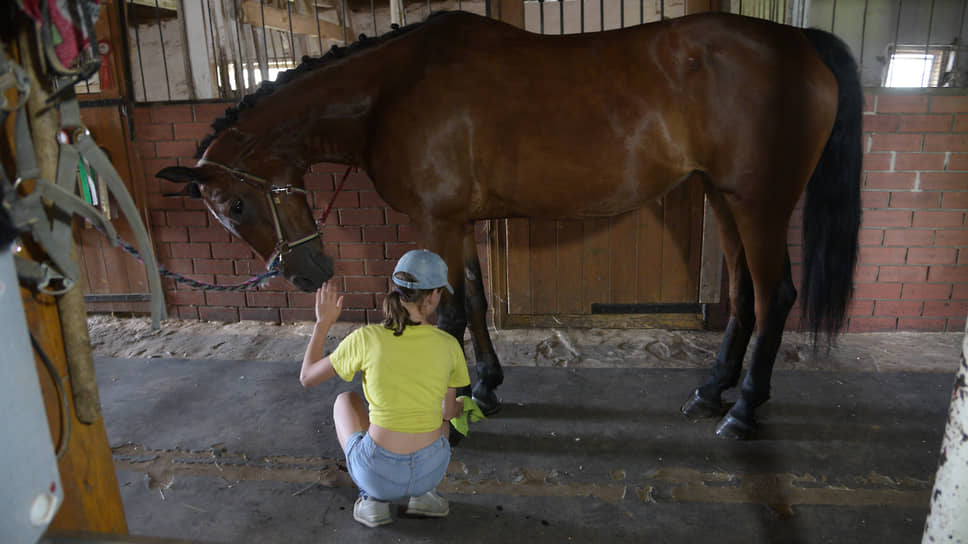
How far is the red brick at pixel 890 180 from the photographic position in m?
3.33

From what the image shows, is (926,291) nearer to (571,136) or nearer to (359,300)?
(571,136)

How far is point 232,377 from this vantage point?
124 inches

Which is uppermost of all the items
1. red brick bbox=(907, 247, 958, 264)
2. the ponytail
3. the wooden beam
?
the wooden beam

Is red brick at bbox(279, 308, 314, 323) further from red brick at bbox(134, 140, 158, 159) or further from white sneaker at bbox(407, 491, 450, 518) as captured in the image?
white sneaker at bbox(407, 491, 450, 518)

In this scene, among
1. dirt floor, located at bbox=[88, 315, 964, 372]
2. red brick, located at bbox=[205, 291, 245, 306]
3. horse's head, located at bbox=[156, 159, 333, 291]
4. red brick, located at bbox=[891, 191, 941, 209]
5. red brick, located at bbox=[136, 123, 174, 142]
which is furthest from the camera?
red brick, located at bbox=[205, 291, 245, 306]

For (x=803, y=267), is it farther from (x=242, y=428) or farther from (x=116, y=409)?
(x=116, y=409)

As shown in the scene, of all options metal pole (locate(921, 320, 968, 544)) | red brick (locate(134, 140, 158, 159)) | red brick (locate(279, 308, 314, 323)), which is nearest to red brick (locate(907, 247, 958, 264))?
metal pole (locate(921, 320, 968, 544))

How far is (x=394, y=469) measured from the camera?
1728 mm

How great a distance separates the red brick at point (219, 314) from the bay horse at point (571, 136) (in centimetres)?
190

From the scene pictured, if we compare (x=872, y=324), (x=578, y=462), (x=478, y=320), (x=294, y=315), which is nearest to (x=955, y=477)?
(x=578, y=462)

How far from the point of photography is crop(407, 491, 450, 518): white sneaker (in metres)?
1.91

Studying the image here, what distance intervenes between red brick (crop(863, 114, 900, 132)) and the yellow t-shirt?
3.03 meters

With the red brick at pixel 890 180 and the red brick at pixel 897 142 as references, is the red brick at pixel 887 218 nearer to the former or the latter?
the red brick at pixel 890 180

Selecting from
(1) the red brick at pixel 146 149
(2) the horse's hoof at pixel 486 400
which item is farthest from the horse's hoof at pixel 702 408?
(1) the red brick at pixel 146 149
